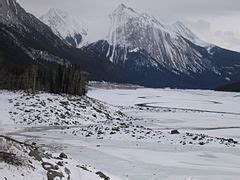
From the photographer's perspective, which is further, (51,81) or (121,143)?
(51,81)

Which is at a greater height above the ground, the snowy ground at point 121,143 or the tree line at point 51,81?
the tree line at point 51,81

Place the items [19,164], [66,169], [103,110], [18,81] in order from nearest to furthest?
[19,164] → [66,169] → [103,110] → [18,81]

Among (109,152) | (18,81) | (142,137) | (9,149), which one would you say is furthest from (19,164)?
(18,81)

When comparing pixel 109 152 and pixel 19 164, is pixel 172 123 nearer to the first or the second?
pixel 109 152

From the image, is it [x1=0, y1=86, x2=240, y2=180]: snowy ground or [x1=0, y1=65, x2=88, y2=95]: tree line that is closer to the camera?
[x1=0, y1=86, x2=240, y2=180]: snowy ground

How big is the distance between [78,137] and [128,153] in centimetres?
1288

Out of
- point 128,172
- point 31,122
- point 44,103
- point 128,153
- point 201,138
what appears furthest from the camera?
point 44,103

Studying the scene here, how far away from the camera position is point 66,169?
25.5 metres

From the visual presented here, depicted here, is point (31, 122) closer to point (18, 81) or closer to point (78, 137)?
point (78, 137)

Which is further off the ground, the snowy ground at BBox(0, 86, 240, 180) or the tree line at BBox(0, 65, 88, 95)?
the tree line at BBox(0, 65, 88, 95)

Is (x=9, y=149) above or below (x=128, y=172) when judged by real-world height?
above

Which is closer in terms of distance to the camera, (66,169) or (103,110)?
(66,169)

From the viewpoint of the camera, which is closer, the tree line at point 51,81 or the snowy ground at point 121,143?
the snowy ground at point 121,143

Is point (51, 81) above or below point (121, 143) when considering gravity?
above
